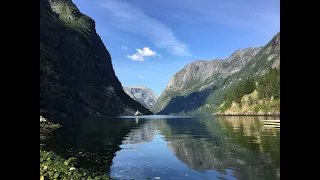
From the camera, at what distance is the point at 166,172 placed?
100 feet

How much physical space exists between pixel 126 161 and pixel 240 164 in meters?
14.9

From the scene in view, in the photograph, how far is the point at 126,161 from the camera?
36.9m
